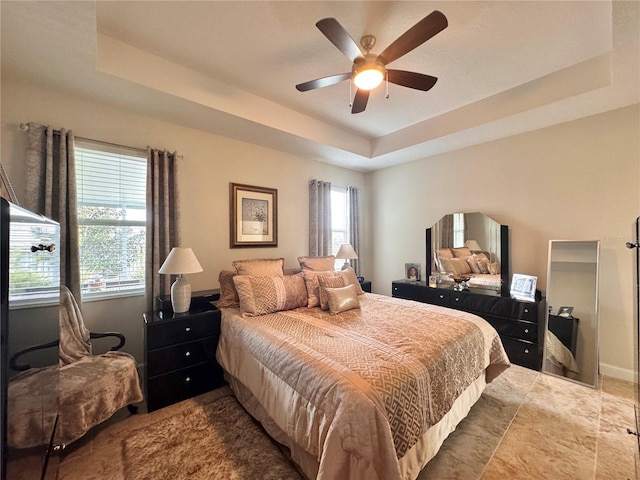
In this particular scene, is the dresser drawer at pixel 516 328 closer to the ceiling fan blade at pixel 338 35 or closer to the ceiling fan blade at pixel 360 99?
the ceiling fan blade at pixel 360 99

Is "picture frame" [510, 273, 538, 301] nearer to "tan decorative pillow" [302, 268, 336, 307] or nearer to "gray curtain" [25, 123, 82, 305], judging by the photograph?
"tan decorative pillow" [302, 268, 336, 307]

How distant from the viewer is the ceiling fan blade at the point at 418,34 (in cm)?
150

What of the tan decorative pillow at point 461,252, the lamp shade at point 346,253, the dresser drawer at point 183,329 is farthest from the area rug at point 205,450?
the tan decorative pillow at point 461,252

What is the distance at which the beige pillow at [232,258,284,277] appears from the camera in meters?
2.86

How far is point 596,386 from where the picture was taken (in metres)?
2.52

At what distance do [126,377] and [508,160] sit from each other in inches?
181

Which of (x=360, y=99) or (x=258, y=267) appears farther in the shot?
(x=258, y=267)

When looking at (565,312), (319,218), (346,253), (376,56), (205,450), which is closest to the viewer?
(205,450)

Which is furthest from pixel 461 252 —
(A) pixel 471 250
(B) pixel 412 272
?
(B) pixel 412 272

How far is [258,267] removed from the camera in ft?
9.71

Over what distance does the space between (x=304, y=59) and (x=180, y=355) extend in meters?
2.82

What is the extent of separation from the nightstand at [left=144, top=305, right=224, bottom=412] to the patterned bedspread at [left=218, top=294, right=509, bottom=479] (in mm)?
150

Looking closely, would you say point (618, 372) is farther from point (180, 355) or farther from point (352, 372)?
point (180, 355)

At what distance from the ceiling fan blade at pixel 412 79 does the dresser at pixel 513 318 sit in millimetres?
2482
